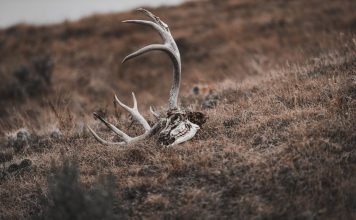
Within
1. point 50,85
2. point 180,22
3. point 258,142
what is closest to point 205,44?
point 180,22

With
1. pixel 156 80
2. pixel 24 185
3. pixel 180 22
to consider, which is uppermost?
pixel 24 185

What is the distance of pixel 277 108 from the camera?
17.4 feet

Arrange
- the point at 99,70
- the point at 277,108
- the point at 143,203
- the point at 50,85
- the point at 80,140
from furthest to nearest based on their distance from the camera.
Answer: the point at 99,70, the point at 50,85, the point at 80,140, the point at 277,108, the point at 143,203

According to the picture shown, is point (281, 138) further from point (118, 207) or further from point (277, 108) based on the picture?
point (118, 207)

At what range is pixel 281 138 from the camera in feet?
14.5

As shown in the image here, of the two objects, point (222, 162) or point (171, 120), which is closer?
point (222, 162)

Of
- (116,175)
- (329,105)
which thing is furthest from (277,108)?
(116,175)

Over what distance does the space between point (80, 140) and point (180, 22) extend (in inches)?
492

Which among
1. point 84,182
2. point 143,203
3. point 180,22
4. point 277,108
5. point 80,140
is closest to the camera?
point 143,203

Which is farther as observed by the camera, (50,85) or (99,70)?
(99,70)

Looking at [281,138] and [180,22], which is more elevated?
[281,138]

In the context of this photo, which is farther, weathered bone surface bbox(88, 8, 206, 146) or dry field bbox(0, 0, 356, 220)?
weathered bone surface bbox(88, 8, 206, 146)

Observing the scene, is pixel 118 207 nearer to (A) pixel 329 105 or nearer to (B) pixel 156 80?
(A) pixel 329 105

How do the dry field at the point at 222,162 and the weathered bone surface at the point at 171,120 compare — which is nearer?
the dry field at the point at 222,162
